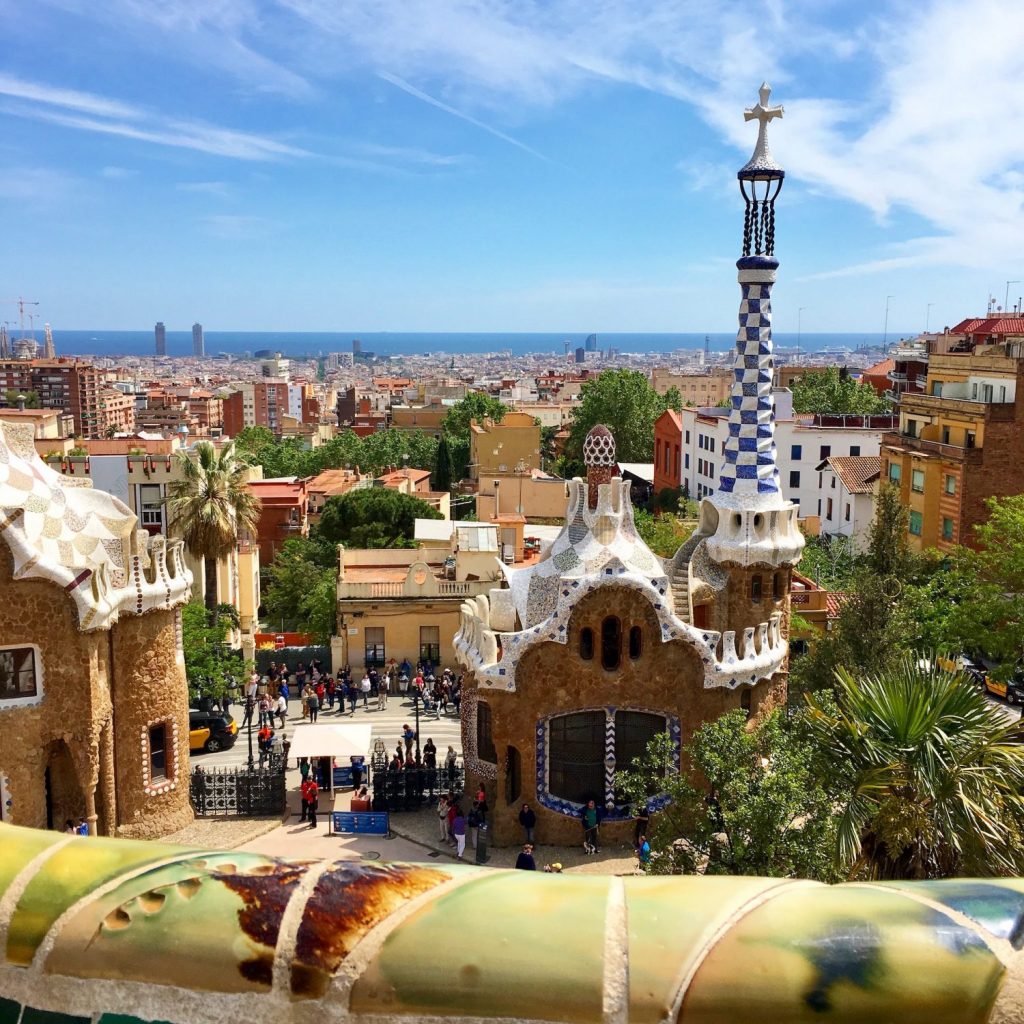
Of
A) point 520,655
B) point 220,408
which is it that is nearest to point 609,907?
point 520,655

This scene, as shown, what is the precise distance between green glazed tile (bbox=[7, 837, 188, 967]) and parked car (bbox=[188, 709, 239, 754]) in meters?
23.5

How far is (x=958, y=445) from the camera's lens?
140 ft

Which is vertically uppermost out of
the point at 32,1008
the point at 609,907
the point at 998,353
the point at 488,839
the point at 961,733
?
the point at 998,353

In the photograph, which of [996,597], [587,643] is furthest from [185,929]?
[996,597]

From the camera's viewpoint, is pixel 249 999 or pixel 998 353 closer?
pixel 249 999

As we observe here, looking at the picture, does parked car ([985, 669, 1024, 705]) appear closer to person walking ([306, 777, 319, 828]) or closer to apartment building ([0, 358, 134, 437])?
person walking ([306, 777, 319, 828])

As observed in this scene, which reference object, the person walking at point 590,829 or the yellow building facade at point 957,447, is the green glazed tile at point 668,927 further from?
the yellow building facade at point 957,447

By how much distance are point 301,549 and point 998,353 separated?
31.9 metres

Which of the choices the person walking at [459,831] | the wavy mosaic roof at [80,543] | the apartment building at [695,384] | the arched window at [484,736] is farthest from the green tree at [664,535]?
the apartment building at [695,384]

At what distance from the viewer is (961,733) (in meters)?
12.6

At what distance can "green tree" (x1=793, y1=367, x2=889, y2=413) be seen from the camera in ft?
251

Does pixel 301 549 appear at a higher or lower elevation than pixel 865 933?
lower

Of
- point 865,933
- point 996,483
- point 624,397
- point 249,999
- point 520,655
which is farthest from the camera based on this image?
point 624,397

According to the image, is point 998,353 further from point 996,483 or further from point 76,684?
point 76,684
